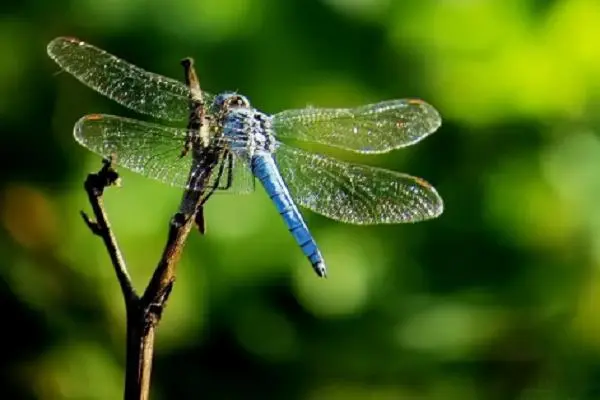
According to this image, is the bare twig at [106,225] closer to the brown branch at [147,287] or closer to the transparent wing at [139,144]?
the brown branch at [147,287]

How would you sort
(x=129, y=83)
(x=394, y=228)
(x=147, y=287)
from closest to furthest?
(x=147, y=287), (x=129, y=83), (x=394, y=228)

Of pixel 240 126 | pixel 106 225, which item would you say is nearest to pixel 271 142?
pixel 240 126

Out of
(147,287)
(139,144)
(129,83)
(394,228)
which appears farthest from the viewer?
(394,228)

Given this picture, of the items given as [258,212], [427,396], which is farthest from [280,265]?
[427,396]

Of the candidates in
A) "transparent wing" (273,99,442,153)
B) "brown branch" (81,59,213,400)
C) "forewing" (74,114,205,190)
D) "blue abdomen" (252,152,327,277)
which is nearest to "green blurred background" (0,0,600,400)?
"transparent wing" (273,99,442,153)

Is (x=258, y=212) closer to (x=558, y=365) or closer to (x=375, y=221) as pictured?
(x=375, y=221)

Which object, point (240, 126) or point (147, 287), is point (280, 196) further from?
point (147, 287)

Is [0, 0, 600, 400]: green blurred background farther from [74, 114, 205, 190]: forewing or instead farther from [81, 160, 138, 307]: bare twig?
[81, 160, 138, 307]: bare twig

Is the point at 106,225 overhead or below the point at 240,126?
overhead
